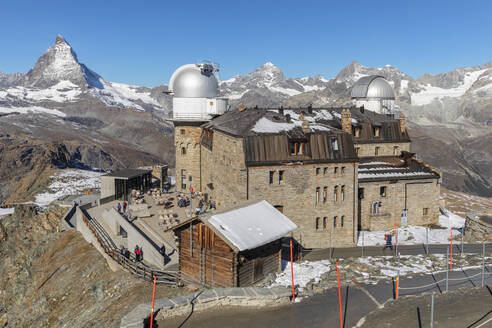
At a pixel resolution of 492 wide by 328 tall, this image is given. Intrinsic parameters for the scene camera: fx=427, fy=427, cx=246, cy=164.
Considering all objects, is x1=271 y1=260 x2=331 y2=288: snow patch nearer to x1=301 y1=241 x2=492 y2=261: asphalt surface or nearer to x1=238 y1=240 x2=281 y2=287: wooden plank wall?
x1=238 y1=240 x2=281 y2=287: wooden plank wall

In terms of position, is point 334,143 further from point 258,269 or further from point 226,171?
point 258,269

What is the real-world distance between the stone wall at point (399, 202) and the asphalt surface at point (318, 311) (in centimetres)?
1547

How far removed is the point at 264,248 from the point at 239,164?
379 inches

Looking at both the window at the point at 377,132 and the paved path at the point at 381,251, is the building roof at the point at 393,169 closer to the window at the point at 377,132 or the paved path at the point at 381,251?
the window at the point at 377,132

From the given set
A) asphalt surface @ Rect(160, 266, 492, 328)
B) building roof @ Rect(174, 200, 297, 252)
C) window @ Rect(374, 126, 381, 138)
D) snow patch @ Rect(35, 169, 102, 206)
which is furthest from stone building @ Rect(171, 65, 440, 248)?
snow patch @ Rect(35, 169, 102, 206)

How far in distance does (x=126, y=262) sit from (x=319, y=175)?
15.6 metres

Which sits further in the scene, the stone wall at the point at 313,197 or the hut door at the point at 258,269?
the stone wall at the point at 313,197

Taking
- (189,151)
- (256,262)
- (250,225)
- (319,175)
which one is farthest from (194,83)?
(256,262)

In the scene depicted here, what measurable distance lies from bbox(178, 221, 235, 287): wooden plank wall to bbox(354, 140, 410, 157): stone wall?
25627mm

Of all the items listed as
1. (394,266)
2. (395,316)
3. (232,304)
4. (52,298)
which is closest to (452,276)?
(394,266)

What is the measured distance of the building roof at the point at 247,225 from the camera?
71.2 feet

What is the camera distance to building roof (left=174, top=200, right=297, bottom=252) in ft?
71.2

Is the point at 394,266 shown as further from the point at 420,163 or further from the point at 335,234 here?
the point at 420,163

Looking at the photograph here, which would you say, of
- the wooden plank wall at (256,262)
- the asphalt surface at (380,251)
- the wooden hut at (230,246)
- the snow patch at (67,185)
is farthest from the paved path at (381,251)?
the snow patch at (67,185)
